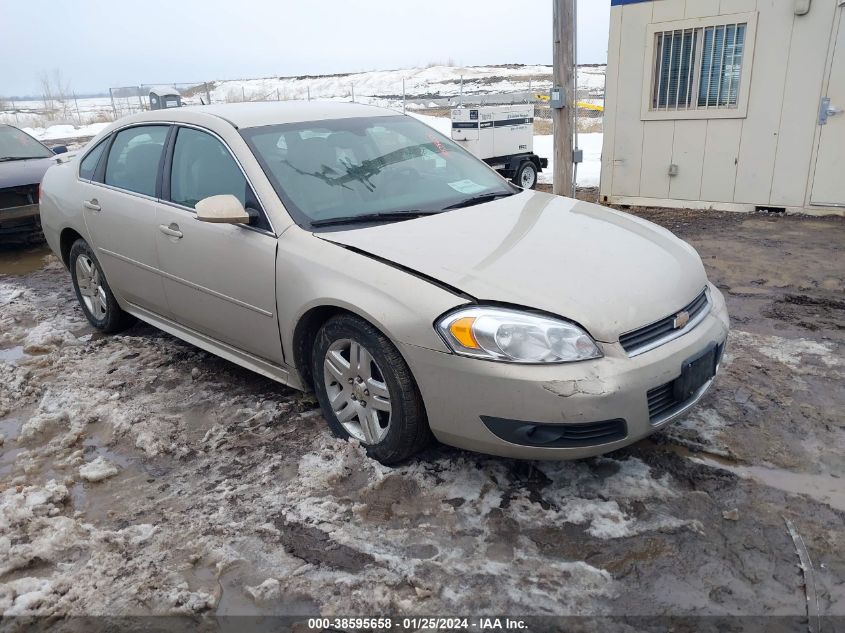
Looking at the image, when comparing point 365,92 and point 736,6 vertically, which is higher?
point 736,6

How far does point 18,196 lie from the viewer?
7848 millimetres

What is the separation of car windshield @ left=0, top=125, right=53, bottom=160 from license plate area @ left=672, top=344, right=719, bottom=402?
8.77 metres

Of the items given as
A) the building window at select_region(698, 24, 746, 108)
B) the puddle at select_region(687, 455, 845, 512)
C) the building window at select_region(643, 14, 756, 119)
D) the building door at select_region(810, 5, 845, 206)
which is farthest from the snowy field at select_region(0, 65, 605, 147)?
the puddle at select_region(687, 455, 845, 512)

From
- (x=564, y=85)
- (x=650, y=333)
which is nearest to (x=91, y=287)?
(x=650, y=333)

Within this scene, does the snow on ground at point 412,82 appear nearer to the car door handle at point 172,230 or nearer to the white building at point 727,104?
the white building at point 727,104

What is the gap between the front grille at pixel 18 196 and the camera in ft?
25.4

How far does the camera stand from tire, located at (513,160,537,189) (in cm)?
1184

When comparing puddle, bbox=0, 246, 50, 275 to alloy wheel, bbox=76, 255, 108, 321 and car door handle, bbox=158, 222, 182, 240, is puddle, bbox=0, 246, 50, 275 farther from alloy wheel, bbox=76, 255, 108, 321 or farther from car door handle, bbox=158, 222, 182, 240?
car door handle, bbox=158, 222, 182, 240

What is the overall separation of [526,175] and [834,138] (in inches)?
208

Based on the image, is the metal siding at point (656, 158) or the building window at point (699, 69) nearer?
the building window at point (699, 69)

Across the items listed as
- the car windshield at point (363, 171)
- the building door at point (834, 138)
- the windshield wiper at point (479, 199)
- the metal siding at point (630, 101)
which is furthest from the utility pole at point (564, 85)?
the windshield wiper at point (479, 199)

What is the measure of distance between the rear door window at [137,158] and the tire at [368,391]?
6.02 ft

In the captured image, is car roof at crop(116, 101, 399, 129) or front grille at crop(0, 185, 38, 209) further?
front grille at crop(0, 185, 38, 209)

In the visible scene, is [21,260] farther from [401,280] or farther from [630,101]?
[630,101]
